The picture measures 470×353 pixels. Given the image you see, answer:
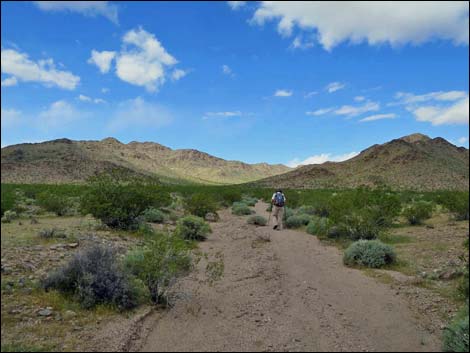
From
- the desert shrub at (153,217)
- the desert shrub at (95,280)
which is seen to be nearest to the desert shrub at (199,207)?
the desert shrub at (153,217)

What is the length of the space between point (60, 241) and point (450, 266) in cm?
1096

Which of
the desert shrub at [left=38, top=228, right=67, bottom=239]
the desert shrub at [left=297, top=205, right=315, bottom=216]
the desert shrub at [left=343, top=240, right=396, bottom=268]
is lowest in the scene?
the desert shrub at [left=343, top=240, right=396, bottom=268]

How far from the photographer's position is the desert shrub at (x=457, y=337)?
709 centimetres

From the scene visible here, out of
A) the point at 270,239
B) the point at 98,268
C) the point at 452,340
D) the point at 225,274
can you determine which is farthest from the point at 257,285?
the point at 270,239

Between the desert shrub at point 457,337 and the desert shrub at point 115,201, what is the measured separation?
13.1 m

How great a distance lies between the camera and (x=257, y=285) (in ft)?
37.7

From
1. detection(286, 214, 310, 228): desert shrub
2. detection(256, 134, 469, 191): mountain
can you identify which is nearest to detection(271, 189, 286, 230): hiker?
detection(286, 214, 310, 228): desert shrub

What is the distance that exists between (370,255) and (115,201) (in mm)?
10191

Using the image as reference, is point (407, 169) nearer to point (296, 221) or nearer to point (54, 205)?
point (296, 221)

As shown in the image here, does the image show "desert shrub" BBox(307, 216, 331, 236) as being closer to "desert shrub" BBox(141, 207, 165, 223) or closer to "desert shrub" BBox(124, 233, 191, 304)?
"desert shrub" BBox(141, 207, 165, 223)

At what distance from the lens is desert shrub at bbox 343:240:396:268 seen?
14.3m

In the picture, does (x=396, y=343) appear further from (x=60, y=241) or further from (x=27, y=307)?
(x=60, y=241)

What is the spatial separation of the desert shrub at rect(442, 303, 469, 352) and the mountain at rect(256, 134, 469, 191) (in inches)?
88.4

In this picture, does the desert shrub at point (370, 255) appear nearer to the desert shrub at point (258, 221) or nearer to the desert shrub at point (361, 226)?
the desert shrub at point (361, 226)
